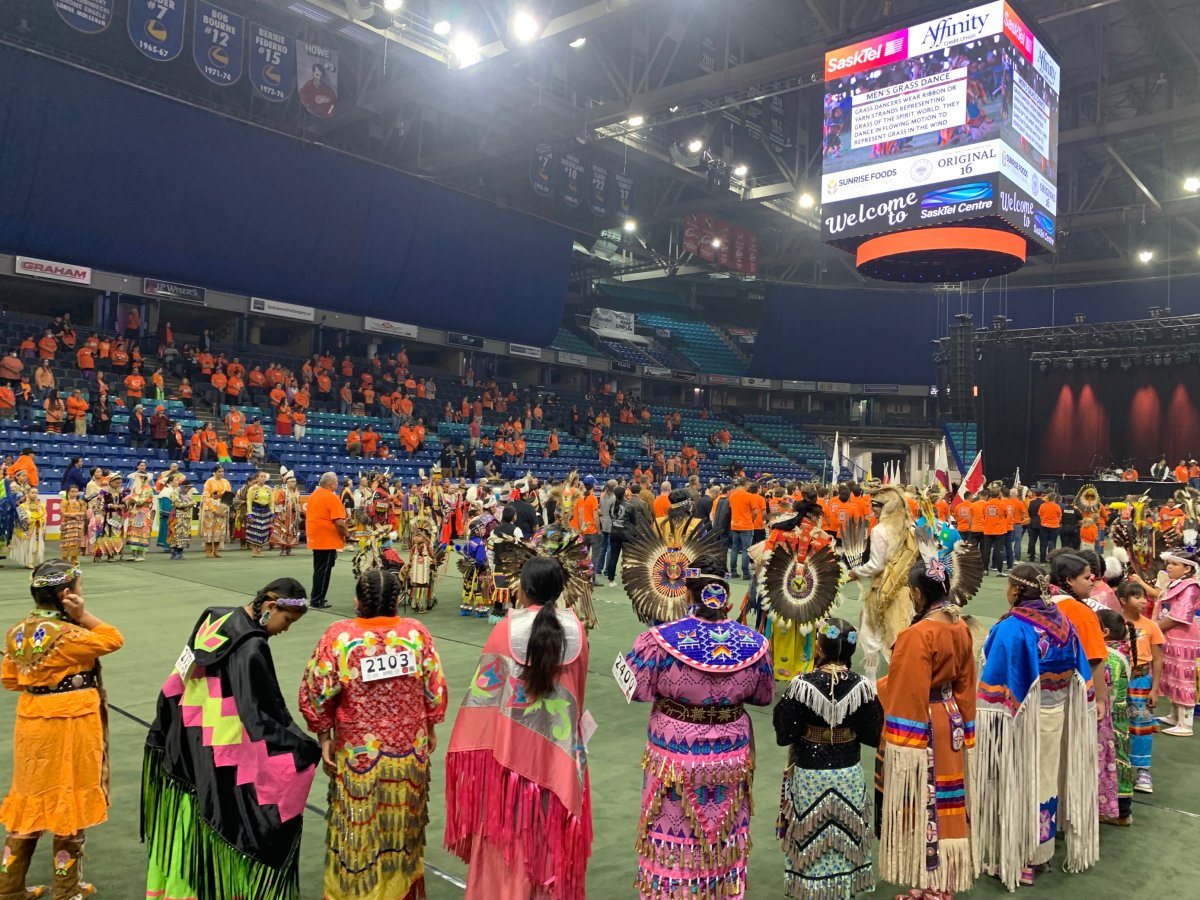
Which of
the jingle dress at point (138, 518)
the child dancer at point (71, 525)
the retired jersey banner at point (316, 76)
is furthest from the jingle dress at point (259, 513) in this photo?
the retired jersey banner at point (316, 76)

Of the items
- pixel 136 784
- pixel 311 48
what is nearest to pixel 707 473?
pixel 311 48

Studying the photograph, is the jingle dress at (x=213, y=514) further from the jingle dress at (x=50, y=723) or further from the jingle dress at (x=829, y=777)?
the jingle dress at (x=829, y=777)

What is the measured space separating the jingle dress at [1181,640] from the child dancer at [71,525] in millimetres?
13851

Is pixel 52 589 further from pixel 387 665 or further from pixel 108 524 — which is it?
pixel 108 524

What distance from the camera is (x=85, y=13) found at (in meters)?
16.5

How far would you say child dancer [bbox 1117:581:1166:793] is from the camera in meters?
5.24

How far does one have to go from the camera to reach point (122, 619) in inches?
369

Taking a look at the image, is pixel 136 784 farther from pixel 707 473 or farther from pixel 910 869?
pixel 707 473

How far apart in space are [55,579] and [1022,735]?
416 cm

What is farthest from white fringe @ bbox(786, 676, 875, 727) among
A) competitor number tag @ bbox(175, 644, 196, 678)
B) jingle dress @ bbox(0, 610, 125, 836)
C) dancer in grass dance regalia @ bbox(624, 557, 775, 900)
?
jingle dress @ bbox(0, 610, 125, 836)

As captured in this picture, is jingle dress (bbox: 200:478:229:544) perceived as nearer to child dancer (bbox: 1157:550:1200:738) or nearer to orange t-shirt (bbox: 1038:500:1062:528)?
child dancer (bbox: 1157:550:1200:738)

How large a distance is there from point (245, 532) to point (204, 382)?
335 inches

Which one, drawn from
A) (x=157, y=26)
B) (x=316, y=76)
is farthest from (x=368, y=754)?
(x=316, y=76)

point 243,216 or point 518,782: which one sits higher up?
point 243,216
